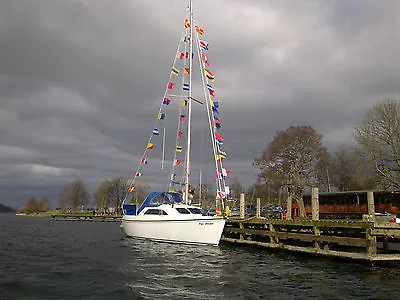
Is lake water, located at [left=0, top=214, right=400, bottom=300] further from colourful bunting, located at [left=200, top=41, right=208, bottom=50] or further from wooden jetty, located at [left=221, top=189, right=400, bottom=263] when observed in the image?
colourful bunting, located at [left=200, top=41, right=208, bottom=50]

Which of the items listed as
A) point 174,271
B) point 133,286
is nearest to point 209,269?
point 174,271

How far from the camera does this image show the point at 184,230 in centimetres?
2309

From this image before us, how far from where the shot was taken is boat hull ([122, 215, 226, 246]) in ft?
74.1

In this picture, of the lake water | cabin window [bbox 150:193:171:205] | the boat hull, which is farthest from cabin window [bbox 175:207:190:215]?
the lake water

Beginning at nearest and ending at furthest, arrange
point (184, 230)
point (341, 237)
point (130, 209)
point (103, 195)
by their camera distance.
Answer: point (341, 237), point (184, 230), point (130, 209), point (103, 195)

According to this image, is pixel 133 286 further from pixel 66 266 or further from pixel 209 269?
pixel 66 266

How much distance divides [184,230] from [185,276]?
958 centimetres

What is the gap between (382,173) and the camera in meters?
31.3

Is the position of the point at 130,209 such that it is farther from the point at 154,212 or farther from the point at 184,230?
the point at 184,230

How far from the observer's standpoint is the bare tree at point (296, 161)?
41.3 meters

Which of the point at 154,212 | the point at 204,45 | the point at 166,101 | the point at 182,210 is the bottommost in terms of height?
the point at 154,212

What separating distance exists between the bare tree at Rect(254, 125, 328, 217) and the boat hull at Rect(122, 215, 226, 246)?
20.6 m

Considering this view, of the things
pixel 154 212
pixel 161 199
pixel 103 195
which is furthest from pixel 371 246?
pixel 103 195

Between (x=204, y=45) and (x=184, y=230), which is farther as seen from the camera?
(x=204, y=45)
